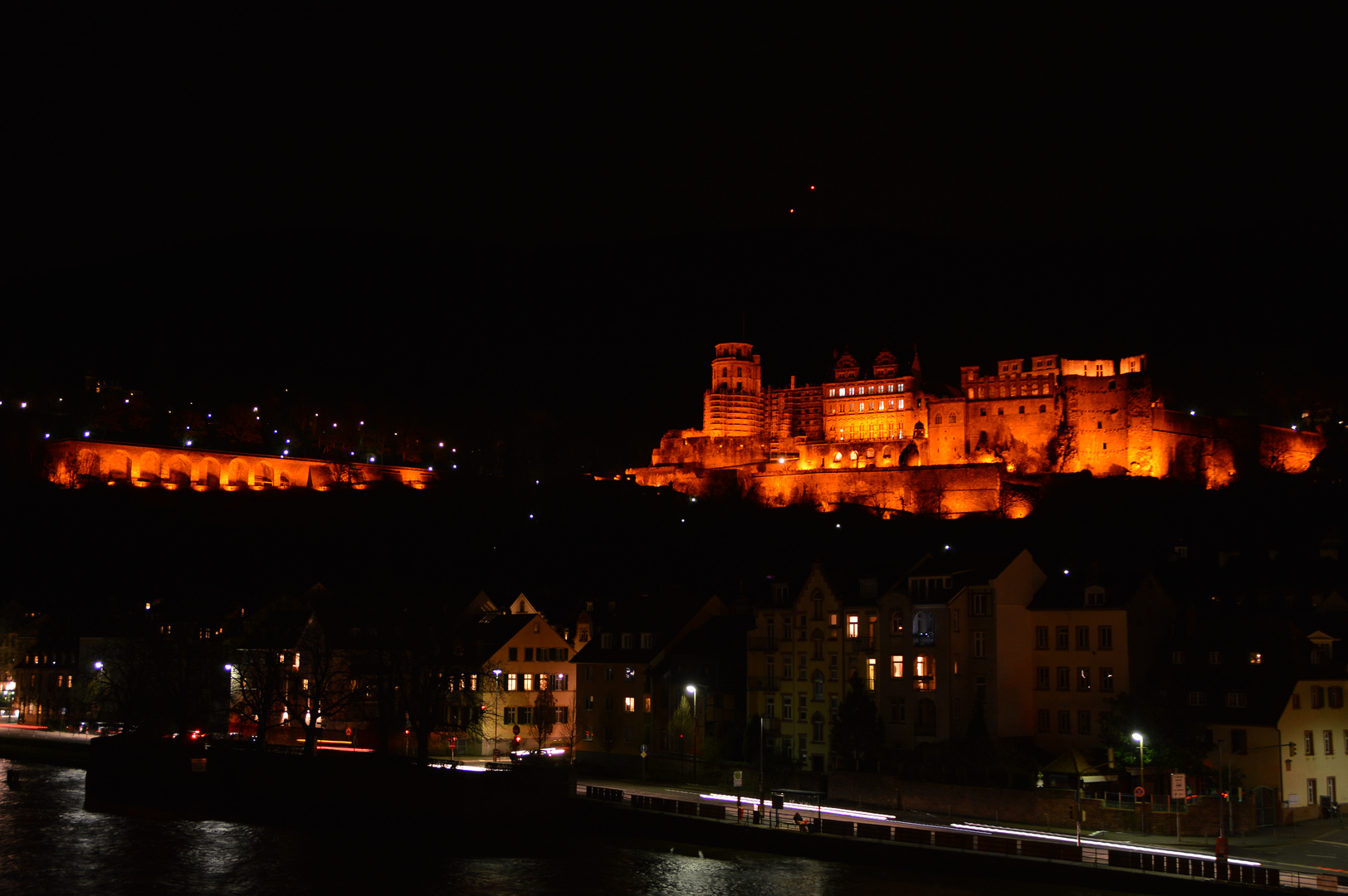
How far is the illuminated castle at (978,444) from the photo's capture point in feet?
465

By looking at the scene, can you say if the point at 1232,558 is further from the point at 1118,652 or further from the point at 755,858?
the point at 755,858

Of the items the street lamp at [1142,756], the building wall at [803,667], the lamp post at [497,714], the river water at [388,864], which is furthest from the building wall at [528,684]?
the street lamp at [1142,756]

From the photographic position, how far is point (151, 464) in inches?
5802

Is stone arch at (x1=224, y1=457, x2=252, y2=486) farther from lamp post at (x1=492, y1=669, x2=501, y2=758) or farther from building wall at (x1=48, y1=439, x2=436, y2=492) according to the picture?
lamp post at (x1=492, y1=669, x2=501, y2=758)

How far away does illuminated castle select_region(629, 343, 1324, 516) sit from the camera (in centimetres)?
14188

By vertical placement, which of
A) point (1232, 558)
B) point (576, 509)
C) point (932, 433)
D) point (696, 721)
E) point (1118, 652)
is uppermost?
point (932, 433)

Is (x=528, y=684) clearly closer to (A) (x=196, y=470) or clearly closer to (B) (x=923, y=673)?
(B) (x=923, y=673)

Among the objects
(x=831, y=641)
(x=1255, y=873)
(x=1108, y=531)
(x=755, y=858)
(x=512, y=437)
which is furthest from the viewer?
(x=512, y=437)

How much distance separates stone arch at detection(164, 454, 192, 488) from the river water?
304 feet

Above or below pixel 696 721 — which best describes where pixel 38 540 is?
above

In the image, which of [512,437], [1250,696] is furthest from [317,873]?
[512,437]

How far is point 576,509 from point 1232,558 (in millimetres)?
96223

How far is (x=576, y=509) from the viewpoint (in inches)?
5935

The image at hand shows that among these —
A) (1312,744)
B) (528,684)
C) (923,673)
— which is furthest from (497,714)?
(1312,744)
